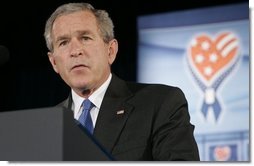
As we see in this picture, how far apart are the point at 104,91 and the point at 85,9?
39 cm

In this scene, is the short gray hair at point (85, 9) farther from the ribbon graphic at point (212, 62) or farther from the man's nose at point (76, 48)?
the ribbon graphic at point (212, 62)

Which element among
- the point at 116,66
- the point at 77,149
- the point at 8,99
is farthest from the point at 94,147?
the point at 8,99

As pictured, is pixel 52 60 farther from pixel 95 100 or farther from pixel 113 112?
pixel 113 112

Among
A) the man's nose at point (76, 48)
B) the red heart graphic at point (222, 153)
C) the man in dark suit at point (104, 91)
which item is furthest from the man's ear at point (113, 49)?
the red heart graphic at point (222, 153)

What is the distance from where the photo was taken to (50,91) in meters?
2.61

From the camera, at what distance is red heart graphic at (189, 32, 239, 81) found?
2.35 m

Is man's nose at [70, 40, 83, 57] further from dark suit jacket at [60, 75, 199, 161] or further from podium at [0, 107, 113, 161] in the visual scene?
podium at [0, 107, 113, 161]

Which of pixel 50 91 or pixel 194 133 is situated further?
pixel 50 91

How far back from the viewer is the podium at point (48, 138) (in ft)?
4.25

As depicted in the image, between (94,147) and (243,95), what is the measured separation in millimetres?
1092

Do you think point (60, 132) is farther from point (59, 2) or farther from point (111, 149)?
point (59, 2)

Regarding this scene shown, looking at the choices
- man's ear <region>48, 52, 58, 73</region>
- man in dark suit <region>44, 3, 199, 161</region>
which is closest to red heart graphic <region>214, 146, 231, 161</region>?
man in dark suit <region>44, 3, 199, 161</region>

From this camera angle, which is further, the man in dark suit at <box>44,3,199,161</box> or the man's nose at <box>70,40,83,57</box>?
the man's nose at <box>70,40,83,57</box>

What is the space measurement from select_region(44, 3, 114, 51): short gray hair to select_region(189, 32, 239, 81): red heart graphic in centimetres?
39
